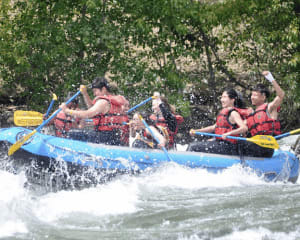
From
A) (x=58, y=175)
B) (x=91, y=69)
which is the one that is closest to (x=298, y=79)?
(x=91, y=69)

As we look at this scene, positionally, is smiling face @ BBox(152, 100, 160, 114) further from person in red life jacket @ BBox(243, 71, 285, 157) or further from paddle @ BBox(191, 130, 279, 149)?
person in red life jacket @ BBox(243, 71, 285, 157)

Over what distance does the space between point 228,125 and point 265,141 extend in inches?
19.7

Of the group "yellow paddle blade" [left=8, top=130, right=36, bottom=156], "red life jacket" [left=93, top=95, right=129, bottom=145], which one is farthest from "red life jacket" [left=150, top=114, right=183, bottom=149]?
"yellow paddle blade" [left=8, top=130, right=36, bottom=156]

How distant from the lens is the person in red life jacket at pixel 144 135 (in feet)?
20.4

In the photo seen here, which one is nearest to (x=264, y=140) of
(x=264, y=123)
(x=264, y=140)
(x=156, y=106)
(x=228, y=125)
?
(x=264, y=140)

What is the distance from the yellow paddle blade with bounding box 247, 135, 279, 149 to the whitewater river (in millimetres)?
397

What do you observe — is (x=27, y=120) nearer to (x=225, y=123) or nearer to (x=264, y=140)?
(x=225, y=123)

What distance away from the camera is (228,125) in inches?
244

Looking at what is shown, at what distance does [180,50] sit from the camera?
10656 millimetres

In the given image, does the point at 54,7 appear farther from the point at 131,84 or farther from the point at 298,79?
the point at 298,79

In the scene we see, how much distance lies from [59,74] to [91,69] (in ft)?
2.77

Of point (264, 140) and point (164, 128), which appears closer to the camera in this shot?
point (264, 140)

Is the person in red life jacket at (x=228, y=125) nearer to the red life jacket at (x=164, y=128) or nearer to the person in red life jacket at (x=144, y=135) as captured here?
the red life jacket at (x=164, y=128)

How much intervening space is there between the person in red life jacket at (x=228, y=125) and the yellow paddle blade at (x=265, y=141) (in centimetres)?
22
